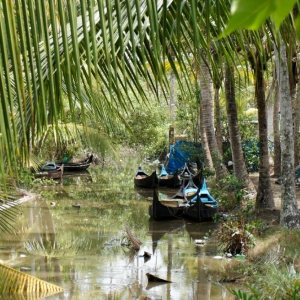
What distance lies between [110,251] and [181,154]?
12931mm

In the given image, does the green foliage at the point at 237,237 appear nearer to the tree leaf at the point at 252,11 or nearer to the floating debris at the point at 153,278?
the floating debris at the point at 153,278

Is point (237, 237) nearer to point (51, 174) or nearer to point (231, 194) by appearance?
point (231, 194)

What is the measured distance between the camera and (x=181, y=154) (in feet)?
81.2

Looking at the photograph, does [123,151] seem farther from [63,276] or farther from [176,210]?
[63,276]

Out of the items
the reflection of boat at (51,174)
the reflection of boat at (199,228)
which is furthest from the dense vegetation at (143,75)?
the reflection of boat at (51,174)

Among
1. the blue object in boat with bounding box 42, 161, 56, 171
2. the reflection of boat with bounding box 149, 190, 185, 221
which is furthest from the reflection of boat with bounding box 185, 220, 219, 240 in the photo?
the blue object in boat with bounding box 42, 161, 56, 171

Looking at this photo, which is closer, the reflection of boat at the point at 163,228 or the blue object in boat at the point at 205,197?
the reflection of boat at the point at 163,228

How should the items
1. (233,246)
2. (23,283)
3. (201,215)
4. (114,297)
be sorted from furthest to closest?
(201,215), (233,246), (114,297), (23,283)

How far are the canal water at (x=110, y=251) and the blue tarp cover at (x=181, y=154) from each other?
3718 mm

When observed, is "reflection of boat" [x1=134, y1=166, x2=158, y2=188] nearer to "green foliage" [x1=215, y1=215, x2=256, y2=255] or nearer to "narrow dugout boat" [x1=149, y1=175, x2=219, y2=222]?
"narrow dugout boat" [x1=149, y1=175, x2=219, y2=222]

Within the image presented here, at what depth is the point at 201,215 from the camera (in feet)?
48.8

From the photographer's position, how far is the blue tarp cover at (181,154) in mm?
22844

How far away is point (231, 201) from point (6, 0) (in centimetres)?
1464

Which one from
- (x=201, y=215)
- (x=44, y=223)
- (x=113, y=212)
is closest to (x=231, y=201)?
(x=201, y=215)
